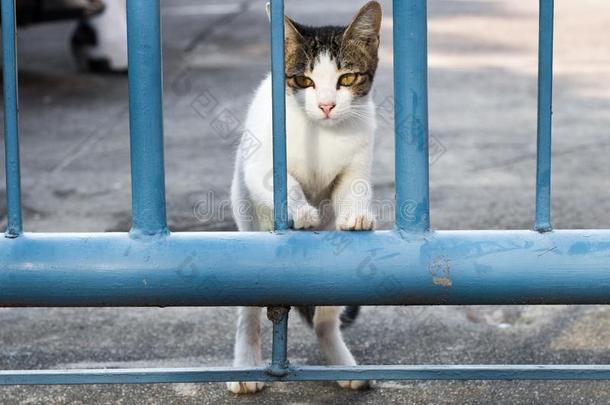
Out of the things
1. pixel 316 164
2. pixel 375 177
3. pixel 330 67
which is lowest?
pixel 375 177

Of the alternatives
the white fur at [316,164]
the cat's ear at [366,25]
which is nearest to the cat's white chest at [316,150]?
the white fur at [316,164]

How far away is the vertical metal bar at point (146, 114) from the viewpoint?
1840mm

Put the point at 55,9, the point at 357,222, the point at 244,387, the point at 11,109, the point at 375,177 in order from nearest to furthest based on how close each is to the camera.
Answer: the point at 11,109, the point at 357,222, the point at 244,387, the point at 375,177, the point at 55,9

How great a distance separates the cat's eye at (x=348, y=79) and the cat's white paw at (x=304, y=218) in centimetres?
52

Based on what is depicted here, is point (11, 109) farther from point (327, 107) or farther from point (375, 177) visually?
point (375, 177)

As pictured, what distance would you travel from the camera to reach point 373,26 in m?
2.51

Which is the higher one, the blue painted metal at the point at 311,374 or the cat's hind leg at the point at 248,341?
the blue painted metal at the point at 311,374

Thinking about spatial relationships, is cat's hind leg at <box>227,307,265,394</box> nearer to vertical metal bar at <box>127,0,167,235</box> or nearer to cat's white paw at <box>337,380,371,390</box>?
cat's white paw at <box>337,380,371,390</box>

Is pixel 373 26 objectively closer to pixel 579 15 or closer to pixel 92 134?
pixel 92 134

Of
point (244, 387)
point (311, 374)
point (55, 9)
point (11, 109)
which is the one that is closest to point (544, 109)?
point (311, 374)

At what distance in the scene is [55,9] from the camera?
21.2 ft

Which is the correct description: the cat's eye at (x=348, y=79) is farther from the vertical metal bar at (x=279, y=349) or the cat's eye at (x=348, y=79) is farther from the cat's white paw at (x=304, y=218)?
the vertical metal bar at (x=279, y=349)

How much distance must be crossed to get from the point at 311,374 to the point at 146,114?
63 cm

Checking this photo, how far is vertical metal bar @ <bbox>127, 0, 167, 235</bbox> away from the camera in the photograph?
1.84 meters
